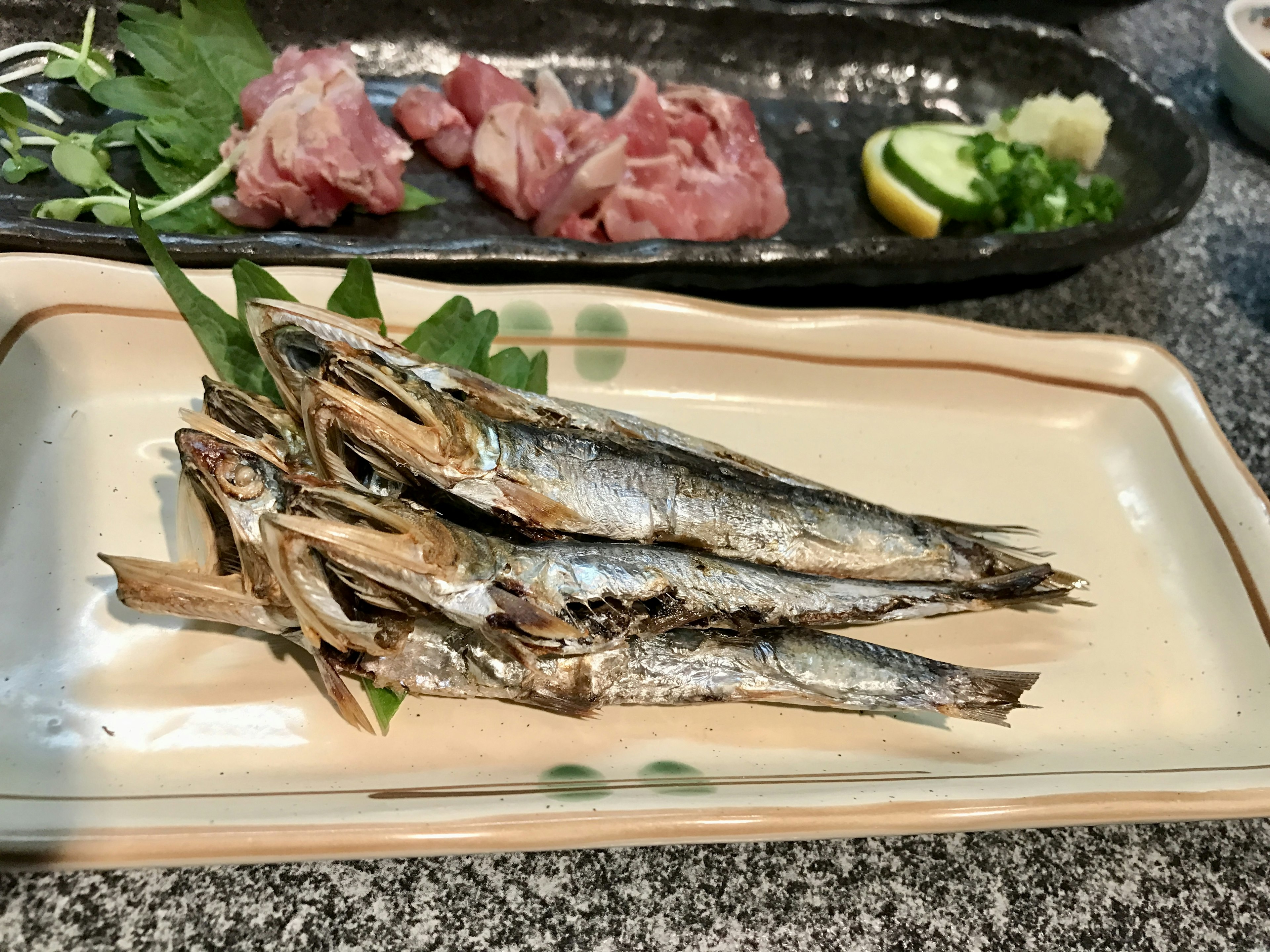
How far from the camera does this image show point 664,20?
3.15 m

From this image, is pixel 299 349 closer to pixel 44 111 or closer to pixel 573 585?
pixel 573 585

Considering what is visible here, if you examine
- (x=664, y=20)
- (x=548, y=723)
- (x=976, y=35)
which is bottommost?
(x=548, y=723)

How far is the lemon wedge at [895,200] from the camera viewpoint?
2.72 m

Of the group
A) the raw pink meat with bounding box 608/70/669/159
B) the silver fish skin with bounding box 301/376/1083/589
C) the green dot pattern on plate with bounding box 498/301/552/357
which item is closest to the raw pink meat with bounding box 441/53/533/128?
the raw pink meat with bounding box 608/70/669/159

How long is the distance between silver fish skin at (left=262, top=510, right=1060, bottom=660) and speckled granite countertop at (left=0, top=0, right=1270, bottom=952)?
0.51 meters

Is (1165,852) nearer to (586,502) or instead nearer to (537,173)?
(586,502)

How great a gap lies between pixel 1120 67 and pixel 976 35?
57cm

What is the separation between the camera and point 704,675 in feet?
5.14

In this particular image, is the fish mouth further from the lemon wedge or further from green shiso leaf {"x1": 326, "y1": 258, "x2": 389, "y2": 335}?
the lemon wedge

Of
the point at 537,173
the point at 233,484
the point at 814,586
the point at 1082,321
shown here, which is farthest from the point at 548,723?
the point at 1082,321

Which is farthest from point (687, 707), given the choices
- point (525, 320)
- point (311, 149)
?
point (311, 149)

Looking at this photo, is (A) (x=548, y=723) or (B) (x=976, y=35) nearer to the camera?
(A) (x=548, y=723)

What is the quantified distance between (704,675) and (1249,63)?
3.70 metres

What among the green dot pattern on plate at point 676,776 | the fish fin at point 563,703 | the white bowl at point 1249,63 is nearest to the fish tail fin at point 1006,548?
the green dot pattern on plate at point 676,776
